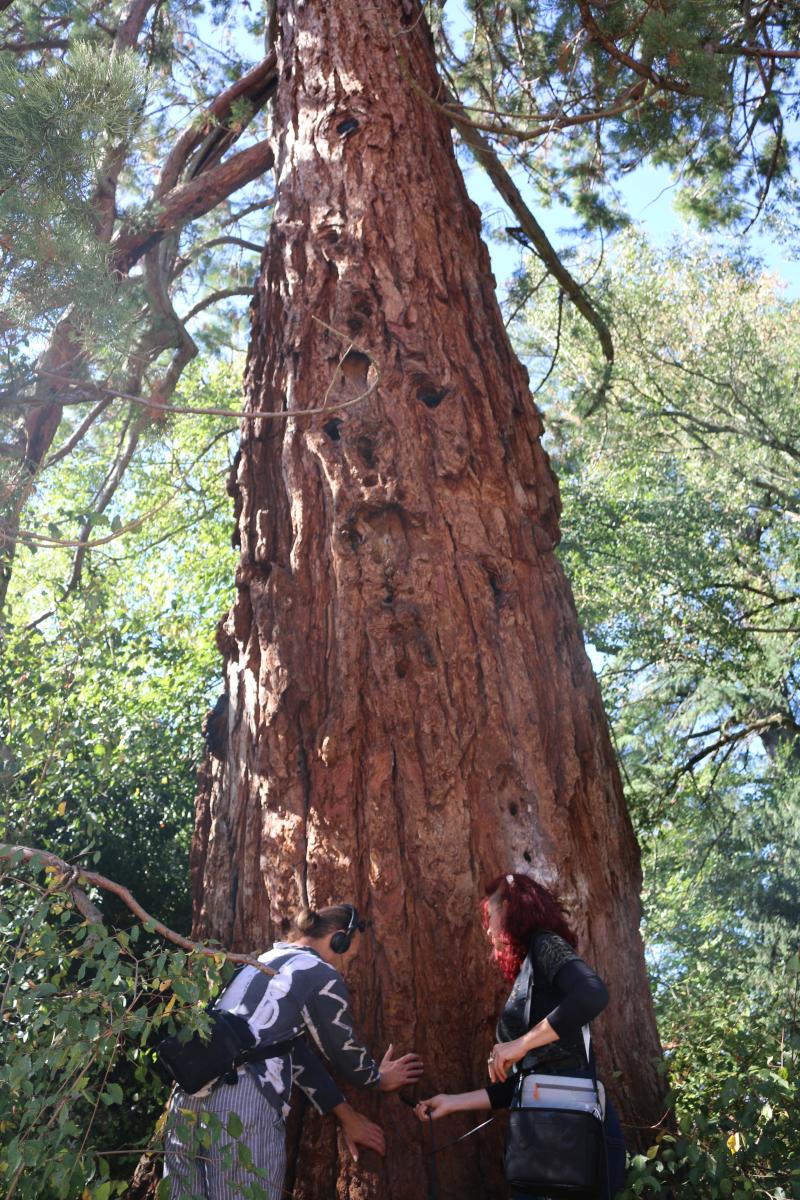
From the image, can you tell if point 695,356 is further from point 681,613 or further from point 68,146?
point 68,146

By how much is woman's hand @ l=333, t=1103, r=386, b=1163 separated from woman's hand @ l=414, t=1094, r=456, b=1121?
228 mm

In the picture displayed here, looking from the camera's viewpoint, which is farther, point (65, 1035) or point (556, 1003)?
point (556, 1003)

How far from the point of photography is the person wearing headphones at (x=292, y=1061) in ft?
10.8

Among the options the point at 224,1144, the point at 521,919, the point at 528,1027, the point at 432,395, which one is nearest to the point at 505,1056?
the point at 528,1027

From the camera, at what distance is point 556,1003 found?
3277 millimetres

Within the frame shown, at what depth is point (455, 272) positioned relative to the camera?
17.3 ft

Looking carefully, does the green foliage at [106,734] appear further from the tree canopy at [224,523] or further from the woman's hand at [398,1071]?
the woman's hand at [398,1071]

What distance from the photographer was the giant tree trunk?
3.92 meters

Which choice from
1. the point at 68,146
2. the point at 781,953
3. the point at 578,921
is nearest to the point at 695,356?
the point at 781,953

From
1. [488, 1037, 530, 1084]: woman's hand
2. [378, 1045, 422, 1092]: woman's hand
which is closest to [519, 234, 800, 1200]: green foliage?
[378, 1045, 422, 1092]: woman's hand

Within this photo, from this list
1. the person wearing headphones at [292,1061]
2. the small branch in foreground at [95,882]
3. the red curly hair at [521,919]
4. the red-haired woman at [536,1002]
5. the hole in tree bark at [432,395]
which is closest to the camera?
the small branch in foreground at [95,882]

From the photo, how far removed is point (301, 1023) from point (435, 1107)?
1.68ft

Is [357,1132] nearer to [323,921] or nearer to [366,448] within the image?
[323,921]

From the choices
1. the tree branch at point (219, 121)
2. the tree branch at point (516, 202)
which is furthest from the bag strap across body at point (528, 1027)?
the tree branch at point (219, 121)
